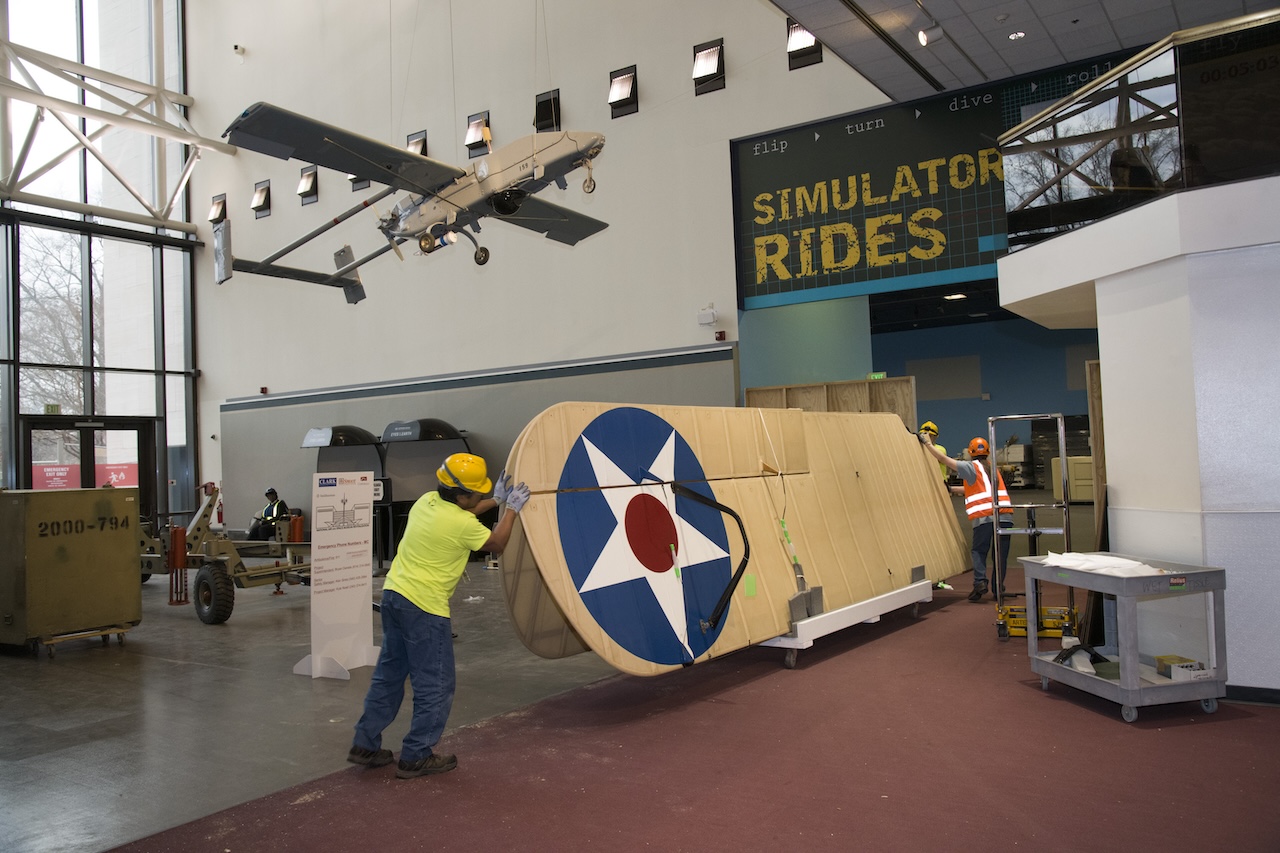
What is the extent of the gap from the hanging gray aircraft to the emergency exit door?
323 inches

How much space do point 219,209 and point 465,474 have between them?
1964 cm

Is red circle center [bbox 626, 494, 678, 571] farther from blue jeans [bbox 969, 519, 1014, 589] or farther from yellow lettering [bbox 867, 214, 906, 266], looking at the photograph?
yellow lettering [bbox 867, 214, 906, 266]

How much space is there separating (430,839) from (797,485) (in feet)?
15.7

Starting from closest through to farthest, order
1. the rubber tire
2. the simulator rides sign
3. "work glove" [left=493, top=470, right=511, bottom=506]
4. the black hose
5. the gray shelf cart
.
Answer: "work glove" [left=493, top=470, right=511, bottom=506] < the gray shelf cart < the black hose < the rubber tire < the simulator rides sign

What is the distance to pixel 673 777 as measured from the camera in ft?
15.2

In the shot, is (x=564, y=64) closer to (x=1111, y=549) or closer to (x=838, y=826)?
(x=1111, y=549)

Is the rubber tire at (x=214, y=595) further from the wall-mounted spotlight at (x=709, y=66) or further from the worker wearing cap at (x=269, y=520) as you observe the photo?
the wall-mounted spotlight at (x=709, y=66)

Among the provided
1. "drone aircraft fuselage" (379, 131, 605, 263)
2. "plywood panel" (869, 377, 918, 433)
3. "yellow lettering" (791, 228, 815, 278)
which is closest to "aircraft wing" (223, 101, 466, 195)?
"drone aircraft fuselage" (379, 131, 605, 263)

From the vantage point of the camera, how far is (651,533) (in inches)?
243

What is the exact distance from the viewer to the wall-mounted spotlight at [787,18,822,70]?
13.1 meters

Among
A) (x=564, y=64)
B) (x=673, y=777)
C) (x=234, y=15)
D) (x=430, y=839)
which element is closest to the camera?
(x=430, y=839)

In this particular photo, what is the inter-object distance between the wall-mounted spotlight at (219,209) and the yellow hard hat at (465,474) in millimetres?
19236

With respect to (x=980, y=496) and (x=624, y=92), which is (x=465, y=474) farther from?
(x=624, y=92)

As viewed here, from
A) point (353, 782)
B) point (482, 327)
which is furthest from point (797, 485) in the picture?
point (482, 327)
